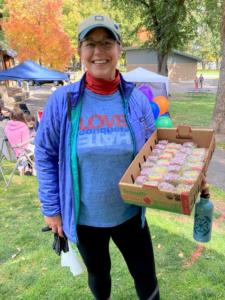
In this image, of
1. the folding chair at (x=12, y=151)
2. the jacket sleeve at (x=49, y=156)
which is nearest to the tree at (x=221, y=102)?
the folding chair at (x=12, y=151)

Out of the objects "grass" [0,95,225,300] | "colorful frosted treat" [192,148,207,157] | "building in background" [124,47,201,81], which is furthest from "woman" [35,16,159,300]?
"building in background" [124,47,201,81]

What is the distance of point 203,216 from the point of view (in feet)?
6.89

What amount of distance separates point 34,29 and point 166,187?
20.2 meters

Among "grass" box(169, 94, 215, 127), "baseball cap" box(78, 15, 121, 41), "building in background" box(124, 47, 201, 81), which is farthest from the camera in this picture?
"building in background" box(124, 47, 201, 81)

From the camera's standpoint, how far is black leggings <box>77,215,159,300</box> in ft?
6.14

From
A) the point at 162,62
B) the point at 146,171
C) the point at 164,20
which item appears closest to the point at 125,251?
the point at 146,171

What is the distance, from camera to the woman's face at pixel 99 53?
167 cm

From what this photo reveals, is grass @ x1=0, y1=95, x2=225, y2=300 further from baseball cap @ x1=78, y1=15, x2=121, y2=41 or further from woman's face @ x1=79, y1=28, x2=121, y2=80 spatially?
baseball cap @ x1=78, y1=15, x2=121, y2=41

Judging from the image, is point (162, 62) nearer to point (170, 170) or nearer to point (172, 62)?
point (172, 62)

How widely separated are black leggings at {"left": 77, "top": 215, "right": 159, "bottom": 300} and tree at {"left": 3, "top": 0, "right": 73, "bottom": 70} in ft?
64.5

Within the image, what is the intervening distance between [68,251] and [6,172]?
4.87m

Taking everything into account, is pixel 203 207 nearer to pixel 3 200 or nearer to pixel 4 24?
pixel 3 200

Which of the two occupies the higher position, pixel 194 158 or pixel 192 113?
pixel 194 158

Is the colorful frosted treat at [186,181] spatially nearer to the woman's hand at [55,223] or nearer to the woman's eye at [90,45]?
the woman's hand at [55,223]
